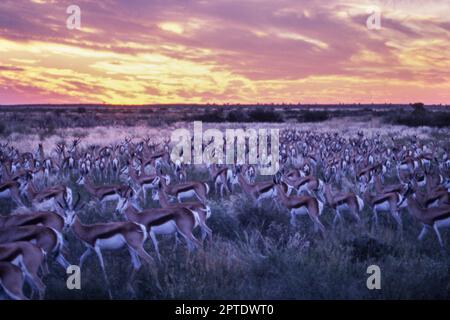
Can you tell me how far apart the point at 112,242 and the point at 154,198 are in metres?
4.43

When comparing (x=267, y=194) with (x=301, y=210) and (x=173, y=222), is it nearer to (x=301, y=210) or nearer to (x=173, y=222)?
(x=301, y=210)

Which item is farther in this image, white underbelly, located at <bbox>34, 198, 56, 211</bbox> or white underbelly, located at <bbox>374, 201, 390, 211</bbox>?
white underbelly, located at <bbox>34, 198, 56, 211</bbox>

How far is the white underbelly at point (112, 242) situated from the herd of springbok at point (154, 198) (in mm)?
20

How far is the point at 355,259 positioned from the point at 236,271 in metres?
2.59

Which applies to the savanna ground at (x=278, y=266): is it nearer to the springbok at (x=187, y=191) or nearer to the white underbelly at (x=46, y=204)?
the white underbelly at (x=46, y=204)

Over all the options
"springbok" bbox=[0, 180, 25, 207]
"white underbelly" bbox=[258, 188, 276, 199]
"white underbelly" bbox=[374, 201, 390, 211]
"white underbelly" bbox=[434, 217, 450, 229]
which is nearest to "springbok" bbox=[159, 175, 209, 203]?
"white underbelly" bbox=[258, 188, 276, 199]

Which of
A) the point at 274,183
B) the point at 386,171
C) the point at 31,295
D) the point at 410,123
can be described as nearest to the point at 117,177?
the point at 274,183

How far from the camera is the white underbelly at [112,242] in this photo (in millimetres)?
8289

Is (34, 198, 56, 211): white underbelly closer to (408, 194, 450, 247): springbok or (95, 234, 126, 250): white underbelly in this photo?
(95, 234, 126, 250): white underbelly

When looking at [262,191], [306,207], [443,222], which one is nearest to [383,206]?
[443,222]

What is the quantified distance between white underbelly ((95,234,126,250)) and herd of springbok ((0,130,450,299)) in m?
0.02

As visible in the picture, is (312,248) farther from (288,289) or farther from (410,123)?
(410,123)

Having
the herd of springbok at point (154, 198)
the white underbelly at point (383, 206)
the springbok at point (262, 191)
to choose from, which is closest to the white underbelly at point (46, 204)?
the herd of springbok at point (154, 198)

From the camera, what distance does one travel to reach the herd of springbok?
319 inches
